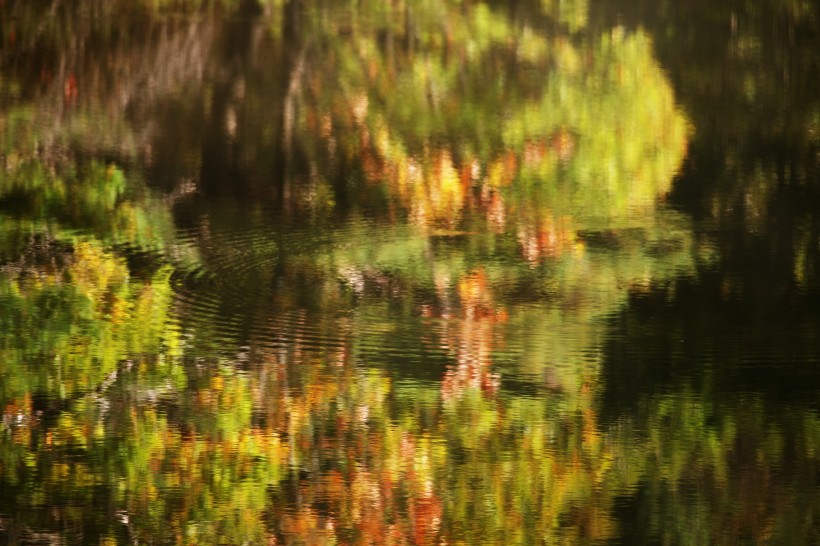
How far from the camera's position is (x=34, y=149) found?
801 cm


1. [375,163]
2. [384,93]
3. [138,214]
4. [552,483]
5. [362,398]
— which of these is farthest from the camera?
[384,93]

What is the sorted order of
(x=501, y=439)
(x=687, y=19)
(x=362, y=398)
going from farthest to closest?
(x=687, y=19) → (x=362, y=398) → (x=501, y=439)

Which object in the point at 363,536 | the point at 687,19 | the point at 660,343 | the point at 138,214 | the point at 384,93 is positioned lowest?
the point at 363,536

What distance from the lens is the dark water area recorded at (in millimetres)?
3986

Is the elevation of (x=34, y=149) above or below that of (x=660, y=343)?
above

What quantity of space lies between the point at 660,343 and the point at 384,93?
493 centimetres

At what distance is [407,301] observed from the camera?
555 cm

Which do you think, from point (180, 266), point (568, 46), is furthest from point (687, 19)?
point (180, 266)

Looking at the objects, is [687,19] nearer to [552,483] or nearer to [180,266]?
[180,266]

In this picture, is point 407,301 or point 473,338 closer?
point 473,338

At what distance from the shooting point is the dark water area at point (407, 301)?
13.1 ft

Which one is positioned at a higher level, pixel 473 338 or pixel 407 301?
pixel 407 301

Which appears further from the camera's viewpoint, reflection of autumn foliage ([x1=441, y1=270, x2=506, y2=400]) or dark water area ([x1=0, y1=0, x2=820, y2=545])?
reflection of autumn foliage ([x1=441, y1=270, x2=506, y2=400])

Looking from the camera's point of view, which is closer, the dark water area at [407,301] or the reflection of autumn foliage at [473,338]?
the dark water area at [407,301]
